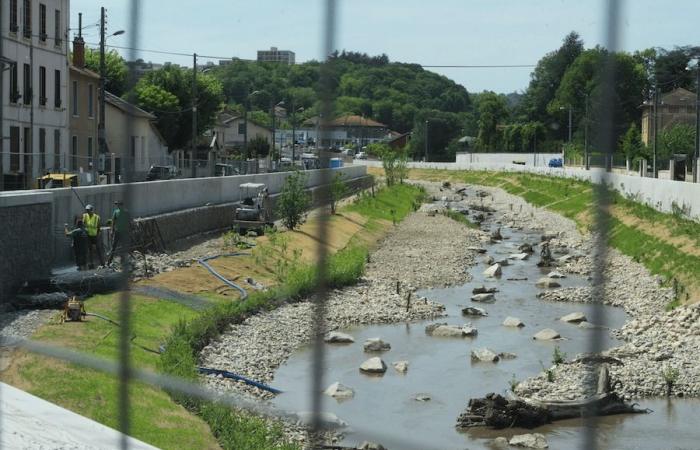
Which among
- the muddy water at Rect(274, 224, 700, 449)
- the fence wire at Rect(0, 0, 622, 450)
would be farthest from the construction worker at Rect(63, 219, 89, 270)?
the fence wire at Rect(0, 0, 622, 450)

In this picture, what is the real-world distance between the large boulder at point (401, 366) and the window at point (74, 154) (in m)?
4.36

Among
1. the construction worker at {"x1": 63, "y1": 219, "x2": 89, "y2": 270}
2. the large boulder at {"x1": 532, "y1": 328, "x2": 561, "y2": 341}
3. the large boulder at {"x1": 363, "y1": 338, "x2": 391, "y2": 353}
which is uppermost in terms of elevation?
the construction worker at {"x1": 63, "y1": 219, "x2": 89, "y2": 270}

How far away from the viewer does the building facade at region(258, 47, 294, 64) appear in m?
1.72

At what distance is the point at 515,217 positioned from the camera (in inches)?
1346

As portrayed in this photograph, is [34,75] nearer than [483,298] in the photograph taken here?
Yes

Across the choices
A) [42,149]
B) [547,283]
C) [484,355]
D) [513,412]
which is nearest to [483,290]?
[547,283]

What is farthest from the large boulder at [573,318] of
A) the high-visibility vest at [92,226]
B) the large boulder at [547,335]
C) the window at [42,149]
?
the window at [42,149]

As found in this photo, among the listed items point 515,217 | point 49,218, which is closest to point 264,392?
point 49,218

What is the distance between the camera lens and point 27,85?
5070mm

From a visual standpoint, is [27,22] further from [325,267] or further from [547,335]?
[547,335]

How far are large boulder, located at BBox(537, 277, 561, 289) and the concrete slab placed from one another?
1597 cm

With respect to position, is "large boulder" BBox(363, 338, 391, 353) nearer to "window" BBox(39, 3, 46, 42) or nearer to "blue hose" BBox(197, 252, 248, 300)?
"blue hose" BBox(197, 252, 248, 300)

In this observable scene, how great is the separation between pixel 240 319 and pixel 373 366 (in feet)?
8.21

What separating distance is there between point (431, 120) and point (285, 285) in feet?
35.8
